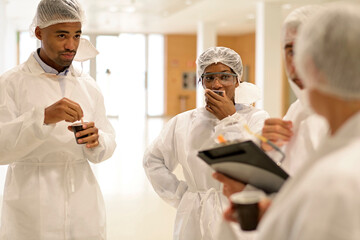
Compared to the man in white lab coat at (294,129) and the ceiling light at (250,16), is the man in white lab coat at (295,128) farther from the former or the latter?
the ceiling light at (250,16)

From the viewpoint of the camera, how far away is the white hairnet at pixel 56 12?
2.51m

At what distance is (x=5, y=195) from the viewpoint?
2.47 m

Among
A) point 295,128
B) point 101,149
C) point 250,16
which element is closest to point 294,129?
point 295,128

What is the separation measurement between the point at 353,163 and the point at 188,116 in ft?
5.58

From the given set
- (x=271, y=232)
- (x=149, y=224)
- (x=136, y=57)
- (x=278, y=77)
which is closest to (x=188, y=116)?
(x=271, y=232)

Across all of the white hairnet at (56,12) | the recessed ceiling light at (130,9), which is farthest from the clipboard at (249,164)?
the recessed ceiling light at (130,9)

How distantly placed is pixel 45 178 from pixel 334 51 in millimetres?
1867

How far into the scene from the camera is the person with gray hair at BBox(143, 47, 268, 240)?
242 centimetres

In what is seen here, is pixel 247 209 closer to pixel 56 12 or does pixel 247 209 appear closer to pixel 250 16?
pixel 56 12

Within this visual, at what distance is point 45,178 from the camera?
2471mm

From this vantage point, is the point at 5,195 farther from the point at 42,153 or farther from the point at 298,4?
the point at 298,4

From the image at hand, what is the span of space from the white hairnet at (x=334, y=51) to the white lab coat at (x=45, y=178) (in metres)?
1.60

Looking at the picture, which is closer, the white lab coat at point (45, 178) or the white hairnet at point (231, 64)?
the white lab coat at point (45, 178)

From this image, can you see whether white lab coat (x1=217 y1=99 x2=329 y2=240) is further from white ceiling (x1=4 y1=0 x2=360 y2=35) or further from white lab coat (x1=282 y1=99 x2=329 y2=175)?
white ceiling (x1=4 y1=0 x2=360 y2=35)
